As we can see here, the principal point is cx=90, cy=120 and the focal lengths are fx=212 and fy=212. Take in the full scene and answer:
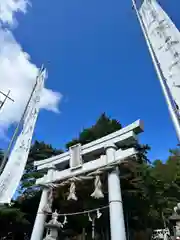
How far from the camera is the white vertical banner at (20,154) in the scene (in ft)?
20.5

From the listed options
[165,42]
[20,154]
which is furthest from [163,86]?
[20,154]

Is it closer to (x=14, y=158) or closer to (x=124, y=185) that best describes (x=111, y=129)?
(x=124, y=185)

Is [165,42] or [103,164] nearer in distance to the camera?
[165,42]

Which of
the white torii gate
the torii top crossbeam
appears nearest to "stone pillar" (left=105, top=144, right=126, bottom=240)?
the white torii gate

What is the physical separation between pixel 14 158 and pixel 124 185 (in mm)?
3997

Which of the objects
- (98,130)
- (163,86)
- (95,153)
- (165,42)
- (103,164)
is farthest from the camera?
→ (98,130)

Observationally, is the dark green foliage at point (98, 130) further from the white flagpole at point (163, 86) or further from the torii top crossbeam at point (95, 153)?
the white flagpole at point (163, 86)

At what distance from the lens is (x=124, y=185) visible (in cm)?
779

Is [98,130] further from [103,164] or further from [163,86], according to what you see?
[163,86]

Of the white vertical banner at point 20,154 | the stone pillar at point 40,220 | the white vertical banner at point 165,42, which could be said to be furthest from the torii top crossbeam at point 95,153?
the white vertical banner at point 165,42

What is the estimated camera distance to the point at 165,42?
471 centimetres

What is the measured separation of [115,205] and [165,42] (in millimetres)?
3936

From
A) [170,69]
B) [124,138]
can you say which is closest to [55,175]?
[124,138]

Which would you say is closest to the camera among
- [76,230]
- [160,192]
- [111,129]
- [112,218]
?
[112,218]
